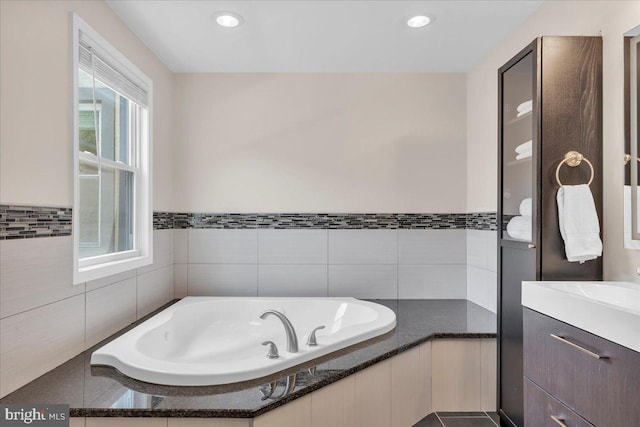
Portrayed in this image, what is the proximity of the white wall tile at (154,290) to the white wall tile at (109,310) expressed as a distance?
10 centimetres

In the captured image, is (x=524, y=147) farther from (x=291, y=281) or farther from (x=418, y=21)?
(x=291, y=281)

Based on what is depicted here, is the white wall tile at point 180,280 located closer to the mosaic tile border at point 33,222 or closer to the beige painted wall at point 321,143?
the beige painted wall at point 321,143

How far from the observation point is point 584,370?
126 centimetres

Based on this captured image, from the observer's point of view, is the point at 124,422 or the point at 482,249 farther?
the point at 482,249

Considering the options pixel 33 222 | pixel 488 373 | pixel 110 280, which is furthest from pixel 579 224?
pixel 110 280

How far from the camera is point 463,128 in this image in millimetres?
3209

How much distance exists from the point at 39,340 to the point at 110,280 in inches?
23.2

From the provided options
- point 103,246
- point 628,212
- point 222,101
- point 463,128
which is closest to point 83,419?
point 103,246

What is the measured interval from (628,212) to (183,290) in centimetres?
295

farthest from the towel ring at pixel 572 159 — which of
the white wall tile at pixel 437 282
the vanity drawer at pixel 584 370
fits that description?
the white wall tile at pixel 437 282

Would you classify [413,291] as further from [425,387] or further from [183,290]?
[183,290]

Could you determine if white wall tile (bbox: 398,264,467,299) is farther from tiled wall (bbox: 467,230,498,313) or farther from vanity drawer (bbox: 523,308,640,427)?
vanity drawer (bbox: 523,308,640,427)

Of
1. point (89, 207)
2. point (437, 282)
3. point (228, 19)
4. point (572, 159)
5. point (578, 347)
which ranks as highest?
point (228, 19)

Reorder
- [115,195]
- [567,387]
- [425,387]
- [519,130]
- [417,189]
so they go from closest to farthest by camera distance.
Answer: [567,387] < [519,130] < [425,387] < [115,195] < [417,189]
